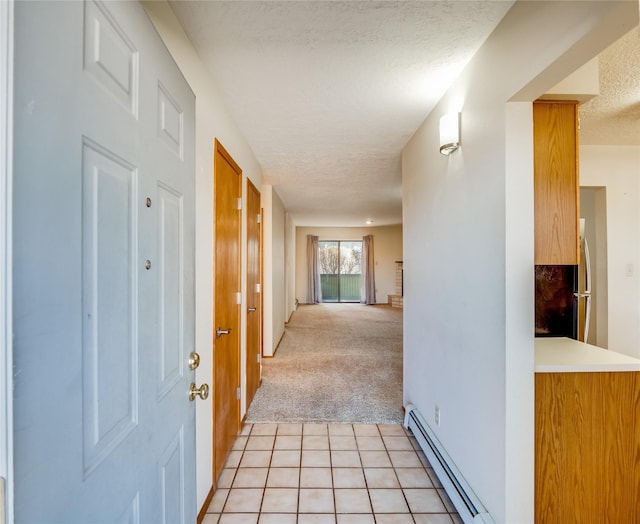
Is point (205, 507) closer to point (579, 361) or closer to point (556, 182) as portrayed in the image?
point (579, 361)

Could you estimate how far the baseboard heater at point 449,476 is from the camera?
1.46 m

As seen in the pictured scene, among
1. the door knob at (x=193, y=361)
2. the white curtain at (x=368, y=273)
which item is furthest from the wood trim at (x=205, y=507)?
the white curtain at (x=368, y=273)

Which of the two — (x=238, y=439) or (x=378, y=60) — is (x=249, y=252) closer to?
(x=238, y=439)

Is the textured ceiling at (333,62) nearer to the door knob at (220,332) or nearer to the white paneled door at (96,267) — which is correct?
the white paneled door at (96,267)

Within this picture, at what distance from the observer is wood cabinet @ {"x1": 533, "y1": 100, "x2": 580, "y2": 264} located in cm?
139

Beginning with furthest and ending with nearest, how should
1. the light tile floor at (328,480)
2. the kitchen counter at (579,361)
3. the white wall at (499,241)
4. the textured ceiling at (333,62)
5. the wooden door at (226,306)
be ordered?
the wooden door at (226,306) → the light tile floor at (328,480) → the kitchen counter at (579,361) → the textured ceiling at (333,62) → the white wall at (499,241)

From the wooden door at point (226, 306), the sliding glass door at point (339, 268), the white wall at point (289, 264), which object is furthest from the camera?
the sliding glass door at point (339, 268)

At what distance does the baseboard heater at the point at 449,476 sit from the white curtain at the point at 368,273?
7.14 m

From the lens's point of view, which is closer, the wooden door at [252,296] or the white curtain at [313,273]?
the wooden door at [252,296]

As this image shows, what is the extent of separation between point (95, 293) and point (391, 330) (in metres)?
Result: 5.90

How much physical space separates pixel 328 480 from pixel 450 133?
7.11ft

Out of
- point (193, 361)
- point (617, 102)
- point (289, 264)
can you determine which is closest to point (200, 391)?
point (193, 361)
